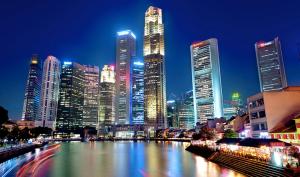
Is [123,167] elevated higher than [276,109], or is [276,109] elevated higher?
[276,109]

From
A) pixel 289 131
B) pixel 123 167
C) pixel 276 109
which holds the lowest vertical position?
pixel 123 167

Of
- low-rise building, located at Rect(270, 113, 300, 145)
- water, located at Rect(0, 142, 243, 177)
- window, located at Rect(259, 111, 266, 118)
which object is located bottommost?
water, located at Rect(0, 142, 243, 177)

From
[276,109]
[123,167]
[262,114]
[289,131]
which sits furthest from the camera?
[262,114]

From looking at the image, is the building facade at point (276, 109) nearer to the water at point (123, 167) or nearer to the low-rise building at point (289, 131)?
the low-rise building at point (289, 131)

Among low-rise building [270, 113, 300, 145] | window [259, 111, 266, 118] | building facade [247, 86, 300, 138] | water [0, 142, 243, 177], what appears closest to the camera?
Answer: water [0, 142, 243, 177]

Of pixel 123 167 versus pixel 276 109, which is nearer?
pixel 123 167

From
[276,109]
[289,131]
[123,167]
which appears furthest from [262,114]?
[123,167]

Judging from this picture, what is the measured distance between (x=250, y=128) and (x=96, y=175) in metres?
49.9

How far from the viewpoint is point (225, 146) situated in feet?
175

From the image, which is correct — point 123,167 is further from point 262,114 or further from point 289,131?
point 262,114

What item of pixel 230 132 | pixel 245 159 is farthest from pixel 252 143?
pixel 230 132

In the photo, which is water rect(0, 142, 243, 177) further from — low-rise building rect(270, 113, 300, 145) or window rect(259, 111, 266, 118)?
window rect(259, 111, 266, 118)

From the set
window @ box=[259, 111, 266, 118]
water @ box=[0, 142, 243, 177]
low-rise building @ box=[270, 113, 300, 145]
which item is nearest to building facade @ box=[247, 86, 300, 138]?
window @ box=[259, 111, 266, 118]

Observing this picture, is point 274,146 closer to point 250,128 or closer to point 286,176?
point 286,176
